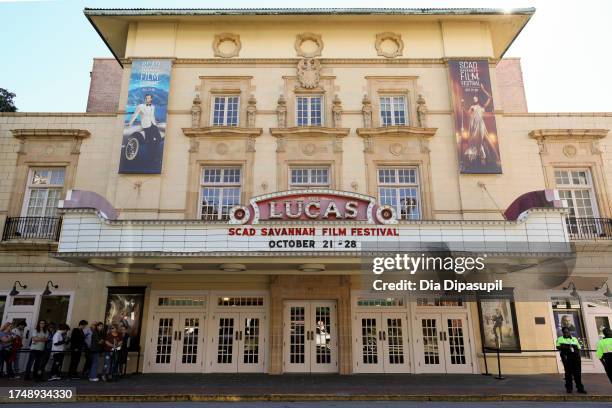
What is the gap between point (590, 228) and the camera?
14.9 metres

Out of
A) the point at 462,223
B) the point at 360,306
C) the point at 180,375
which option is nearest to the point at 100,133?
the point at 180,375

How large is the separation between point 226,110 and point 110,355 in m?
9.63

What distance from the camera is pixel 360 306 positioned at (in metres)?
14.4

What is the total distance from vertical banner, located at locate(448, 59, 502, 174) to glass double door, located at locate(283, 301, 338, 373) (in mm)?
7342

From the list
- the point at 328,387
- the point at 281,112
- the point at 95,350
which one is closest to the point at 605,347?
the point at 328,387

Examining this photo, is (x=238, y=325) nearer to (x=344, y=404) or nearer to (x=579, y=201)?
(x=344, y=404)

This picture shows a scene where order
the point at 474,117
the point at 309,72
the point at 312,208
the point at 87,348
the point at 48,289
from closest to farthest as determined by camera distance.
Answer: the point at 312,208
the point at 87,348
the point at 48,289
the point at 474,117
the point at 309,72

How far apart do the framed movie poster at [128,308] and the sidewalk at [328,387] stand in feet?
5.09

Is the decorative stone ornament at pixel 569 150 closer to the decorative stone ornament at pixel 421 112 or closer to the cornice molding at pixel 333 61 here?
the cornice molding at pixel 333 61

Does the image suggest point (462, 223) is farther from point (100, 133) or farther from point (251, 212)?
point (100, 133)

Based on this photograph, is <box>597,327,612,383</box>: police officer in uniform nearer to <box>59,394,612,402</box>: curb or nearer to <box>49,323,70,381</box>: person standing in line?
<box>59,394,612,402</box>: curb

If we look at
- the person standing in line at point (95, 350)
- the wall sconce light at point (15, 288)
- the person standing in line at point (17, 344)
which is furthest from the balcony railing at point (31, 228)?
the person standing in line at point (95, 350)

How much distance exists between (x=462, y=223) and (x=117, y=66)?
19621 mm

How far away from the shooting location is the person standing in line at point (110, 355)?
39.5 ft
